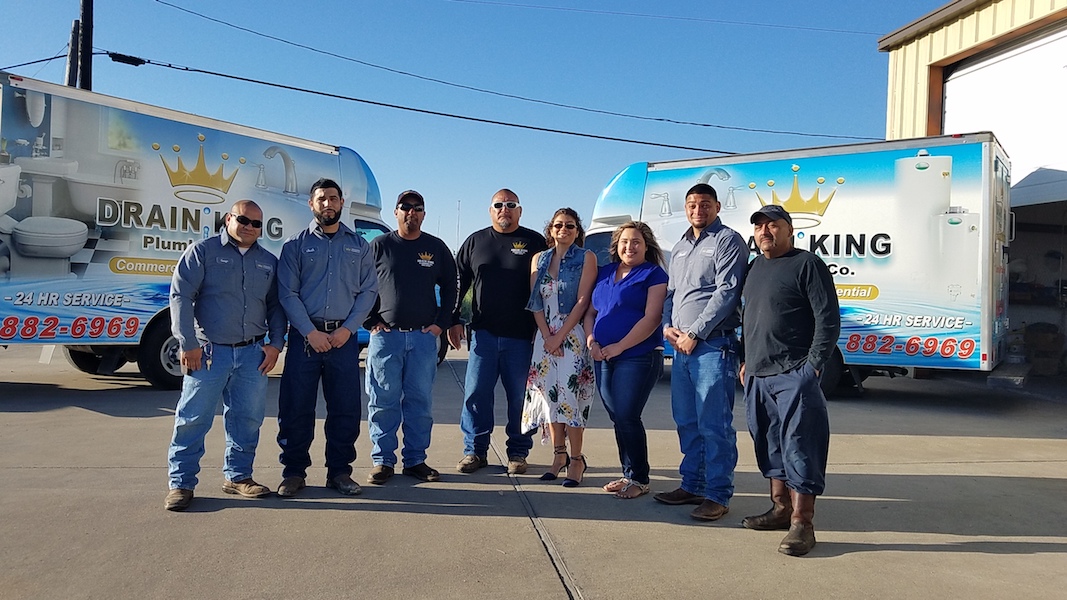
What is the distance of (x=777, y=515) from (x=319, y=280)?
3025 millimetres

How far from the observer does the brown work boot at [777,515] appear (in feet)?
13.4

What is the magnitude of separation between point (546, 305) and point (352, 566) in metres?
2.20

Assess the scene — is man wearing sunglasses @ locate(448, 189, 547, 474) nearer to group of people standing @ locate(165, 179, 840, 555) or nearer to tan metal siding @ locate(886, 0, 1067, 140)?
group of people standing @ locate(165, 179, 840, 555)

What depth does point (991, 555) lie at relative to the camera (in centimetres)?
379

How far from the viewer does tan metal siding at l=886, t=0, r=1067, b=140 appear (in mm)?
10719

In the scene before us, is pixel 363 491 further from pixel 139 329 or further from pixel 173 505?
pixel 139 329

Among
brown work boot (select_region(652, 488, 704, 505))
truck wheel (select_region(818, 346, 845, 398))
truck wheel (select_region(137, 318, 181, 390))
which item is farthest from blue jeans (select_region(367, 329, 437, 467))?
truck wheel (select_region(818, 346, 845, 398))

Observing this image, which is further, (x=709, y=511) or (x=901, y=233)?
(x=901, y=233)

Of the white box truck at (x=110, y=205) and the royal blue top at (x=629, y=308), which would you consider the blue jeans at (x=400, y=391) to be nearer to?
the royal blue top at (x=629, y=308)

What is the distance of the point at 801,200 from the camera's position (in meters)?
9.16

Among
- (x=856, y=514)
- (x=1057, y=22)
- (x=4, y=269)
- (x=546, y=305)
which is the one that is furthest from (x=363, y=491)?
(x=1057, y=22)

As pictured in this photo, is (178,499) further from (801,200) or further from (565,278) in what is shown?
(801,200)

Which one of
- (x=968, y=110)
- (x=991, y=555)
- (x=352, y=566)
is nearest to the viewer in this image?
(x=352, y=566)

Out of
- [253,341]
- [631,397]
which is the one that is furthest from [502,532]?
[253,341]
